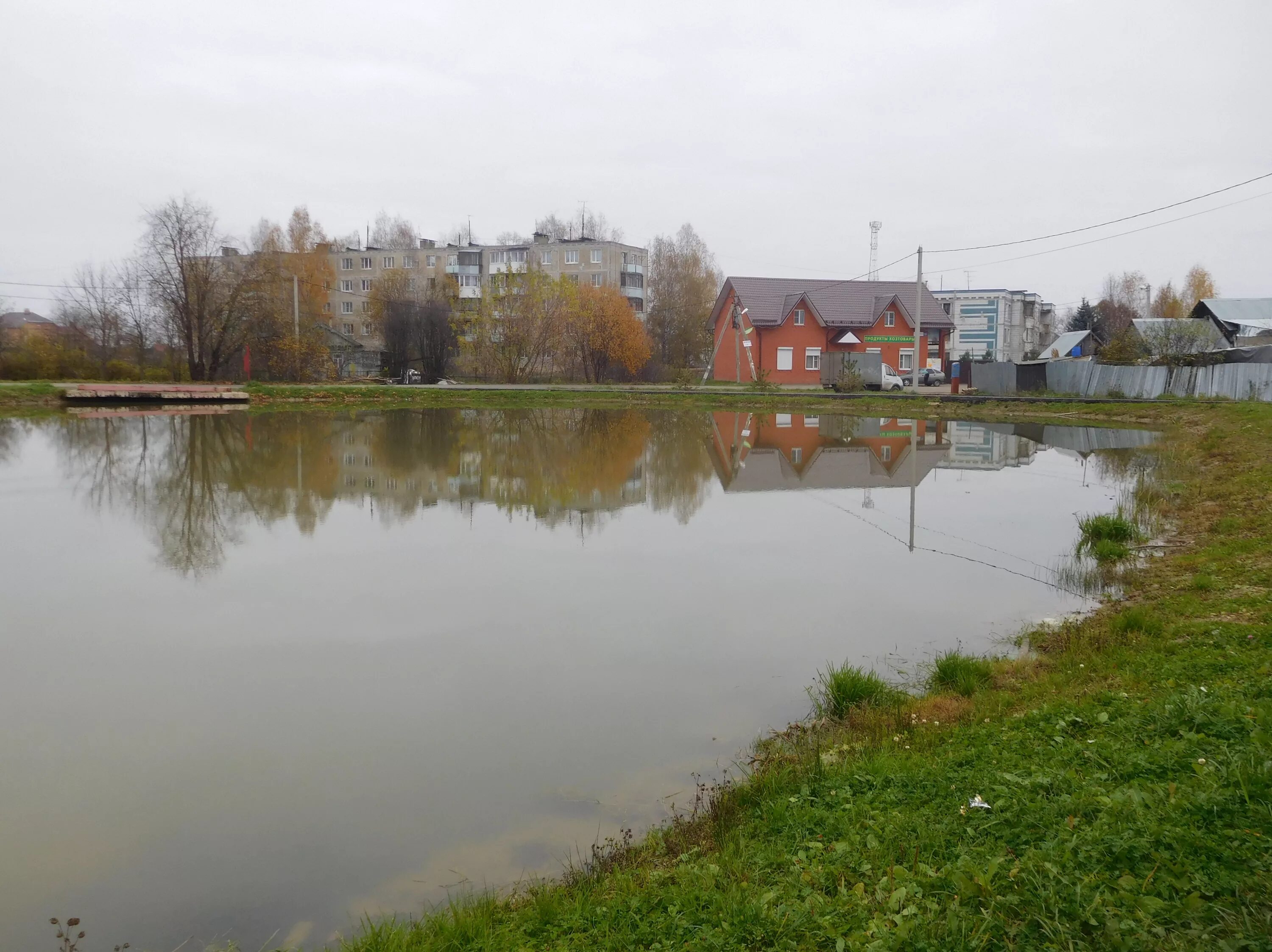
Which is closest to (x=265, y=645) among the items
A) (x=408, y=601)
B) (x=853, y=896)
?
(x=408, y=601)

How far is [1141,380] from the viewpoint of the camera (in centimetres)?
3731

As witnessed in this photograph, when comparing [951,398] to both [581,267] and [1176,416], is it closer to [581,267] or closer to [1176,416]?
[1176,416]

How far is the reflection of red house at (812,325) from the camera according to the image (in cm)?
5391

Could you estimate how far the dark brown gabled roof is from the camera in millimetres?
53969

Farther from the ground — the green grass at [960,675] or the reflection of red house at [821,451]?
the reflection of red house at [821,451]

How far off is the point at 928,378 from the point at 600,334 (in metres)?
21.5

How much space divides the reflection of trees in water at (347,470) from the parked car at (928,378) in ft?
91.2

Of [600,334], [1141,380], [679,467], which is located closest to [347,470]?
[679,467]

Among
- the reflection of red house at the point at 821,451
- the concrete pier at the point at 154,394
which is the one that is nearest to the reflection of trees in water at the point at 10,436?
the concrete pier at the point at 154,394

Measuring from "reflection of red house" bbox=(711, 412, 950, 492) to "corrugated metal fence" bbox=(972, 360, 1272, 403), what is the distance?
10145 millimetres

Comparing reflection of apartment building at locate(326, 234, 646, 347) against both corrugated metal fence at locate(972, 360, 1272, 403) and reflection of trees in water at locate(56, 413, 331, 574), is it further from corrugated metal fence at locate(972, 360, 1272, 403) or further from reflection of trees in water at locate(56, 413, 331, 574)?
reflection of trees in water at locate(56, 413, 331, 574)

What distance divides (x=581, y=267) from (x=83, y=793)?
8289 cm

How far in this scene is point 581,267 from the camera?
85.1 meters

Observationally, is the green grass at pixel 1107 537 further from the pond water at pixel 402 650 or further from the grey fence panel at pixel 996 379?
Result: the grey fence panel at pixel 996 379
